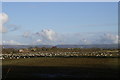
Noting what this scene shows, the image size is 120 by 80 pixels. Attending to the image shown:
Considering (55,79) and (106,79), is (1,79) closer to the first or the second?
(55,79)

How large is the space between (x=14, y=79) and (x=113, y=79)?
862cm

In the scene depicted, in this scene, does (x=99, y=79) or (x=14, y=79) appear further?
(x=14, y=79)

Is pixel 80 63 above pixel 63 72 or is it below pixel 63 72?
above

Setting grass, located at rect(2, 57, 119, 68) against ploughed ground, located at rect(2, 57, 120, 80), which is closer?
ploughed ground, located at rect(2, 57, 120, 80)

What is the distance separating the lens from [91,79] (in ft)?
66.0

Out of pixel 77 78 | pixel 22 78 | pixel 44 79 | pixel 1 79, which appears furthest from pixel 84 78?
pixel 1 79

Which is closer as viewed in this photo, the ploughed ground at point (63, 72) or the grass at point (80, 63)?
the ploughed ground at point (63, 72)

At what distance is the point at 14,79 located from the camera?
21344 mm

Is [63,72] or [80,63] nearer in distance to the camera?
[63,72]

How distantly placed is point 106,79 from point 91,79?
1.26 meters

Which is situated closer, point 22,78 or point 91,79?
point 91,79

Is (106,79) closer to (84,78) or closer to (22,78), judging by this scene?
(84,78)

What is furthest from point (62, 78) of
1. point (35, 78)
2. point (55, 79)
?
point (35, 78)

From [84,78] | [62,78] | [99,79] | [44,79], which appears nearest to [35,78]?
[44,79]
